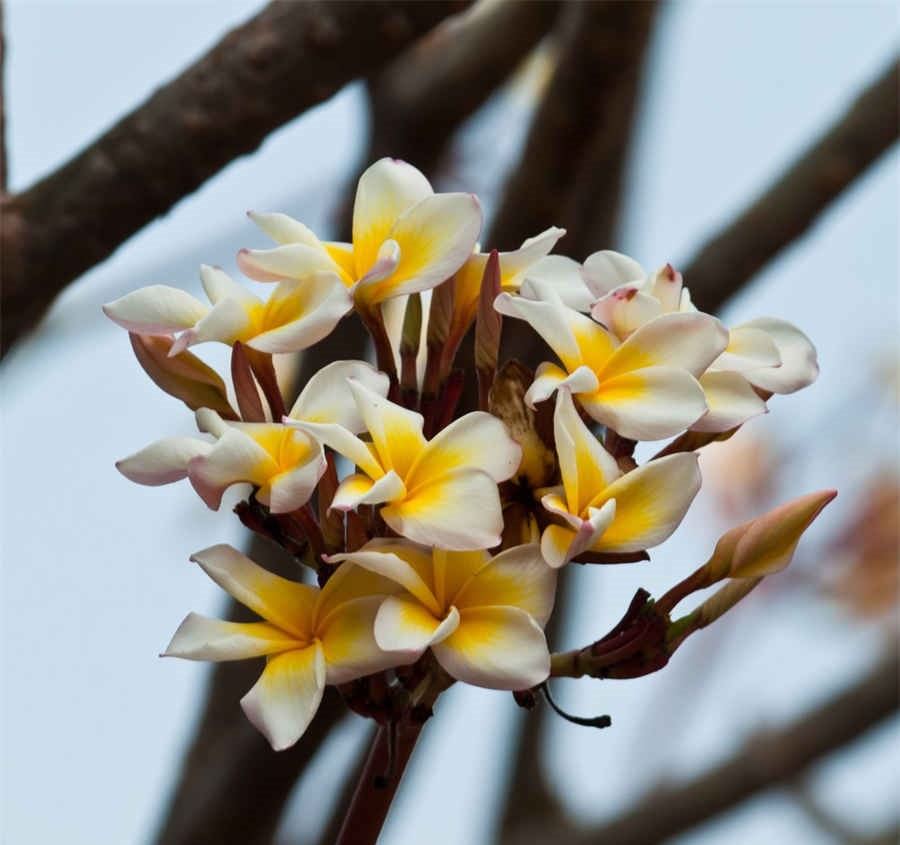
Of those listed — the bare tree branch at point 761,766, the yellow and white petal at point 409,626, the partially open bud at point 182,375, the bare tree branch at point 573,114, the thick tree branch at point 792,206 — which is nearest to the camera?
the yellow and white petal at point 409,626

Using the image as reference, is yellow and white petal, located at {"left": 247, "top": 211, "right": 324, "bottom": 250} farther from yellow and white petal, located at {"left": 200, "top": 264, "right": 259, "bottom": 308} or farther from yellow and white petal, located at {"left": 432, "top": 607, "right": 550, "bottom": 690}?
yellow and white petal, located at {"left": 432, "top": 607, "right": 550, "bottom": 690}

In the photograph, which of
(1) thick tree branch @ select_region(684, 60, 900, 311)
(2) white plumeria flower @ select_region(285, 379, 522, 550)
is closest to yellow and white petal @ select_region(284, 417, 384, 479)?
(2) white plumeria flower @ select_region(285, 379, 522, 550)

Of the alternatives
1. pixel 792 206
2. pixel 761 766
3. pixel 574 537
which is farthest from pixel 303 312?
pixel 761 766

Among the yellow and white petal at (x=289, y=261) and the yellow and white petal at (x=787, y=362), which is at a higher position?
the yellow and white petal at (x=289, y=261)

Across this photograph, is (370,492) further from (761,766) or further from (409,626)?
(761,766)

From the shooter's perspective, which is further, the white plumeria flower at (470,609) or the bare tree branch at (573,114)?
the bare tree branch at (573,114)

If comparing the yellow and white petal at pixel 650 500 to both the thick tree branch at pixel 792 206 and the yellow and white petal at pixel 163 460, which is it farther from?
the thick tree branch at pixel 792 206

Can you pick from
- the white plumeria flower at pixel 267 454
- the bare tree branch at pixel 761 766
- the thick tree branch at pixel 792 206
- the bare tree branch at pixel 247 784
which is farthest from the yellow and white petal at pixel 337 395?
the bare tree branch at pixel 761 766
